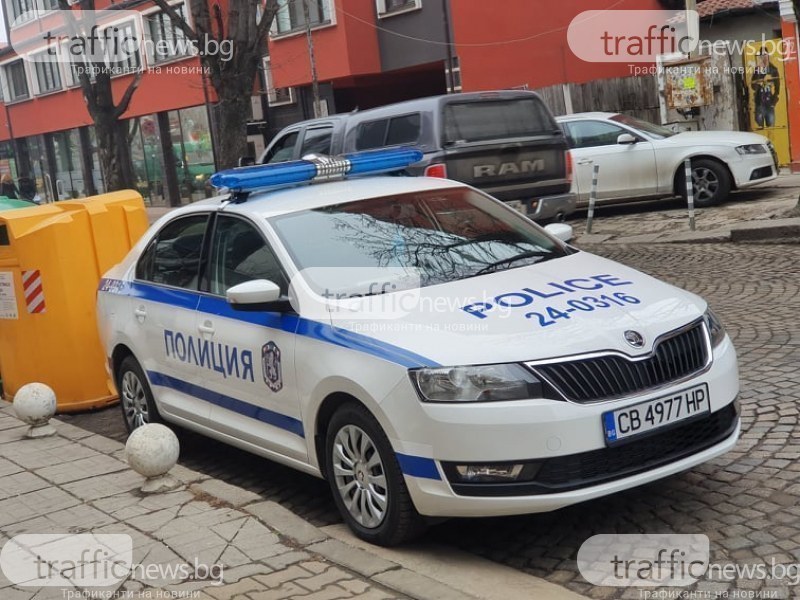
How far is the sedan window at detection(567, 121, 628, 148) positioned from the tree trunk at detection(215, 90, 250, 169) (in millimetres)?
5394

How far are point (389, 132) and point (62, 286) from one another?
548 centimetres

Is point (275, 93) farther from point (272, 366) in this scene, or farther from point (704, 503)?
point (704, 503)

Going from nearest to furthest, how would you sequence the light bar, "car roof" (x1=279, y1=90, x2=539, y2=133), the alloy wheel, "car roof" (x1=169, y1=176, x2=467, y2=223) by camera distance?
"car roof" (x1=169, y1=176, x2=467, y2=223), the light bar, the alloy wheel, "car roof" (x1=279, y1=90, x2=539, y2=133)

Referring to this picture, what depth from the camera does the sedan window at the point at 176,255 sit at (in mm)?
6105

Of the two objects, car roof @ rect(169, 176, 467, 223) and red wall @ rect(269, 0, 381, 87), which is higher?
red wall @ rect(269, 0, 381, 87)

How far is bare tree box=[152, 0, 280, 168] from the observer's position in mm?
13219

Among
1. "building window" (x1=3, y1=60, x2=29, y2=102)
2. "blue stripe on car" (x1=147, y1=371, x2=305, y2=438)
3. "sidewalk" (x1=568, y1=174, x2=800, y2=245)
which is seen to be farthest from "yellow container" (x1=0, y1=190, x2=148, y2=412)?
"building window" (x1=3, y1=60, x2=29, y2=102)

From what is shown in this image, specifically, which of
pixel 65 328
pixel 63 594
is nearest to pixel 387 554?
pixel 63 594

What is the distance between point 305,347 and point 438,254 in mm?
894

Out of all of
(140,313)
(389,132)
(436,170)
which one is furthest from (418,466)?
(389,132)

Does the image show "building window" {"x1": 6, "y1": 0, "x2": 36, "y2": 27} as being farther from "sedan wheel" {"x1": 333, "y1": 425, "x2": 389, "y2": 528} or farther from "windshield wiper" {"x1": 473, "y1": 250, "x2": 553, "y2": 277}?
"sedan wheel" {"x1": 333, "y1": 425, "x2": 389, "y2": 528}

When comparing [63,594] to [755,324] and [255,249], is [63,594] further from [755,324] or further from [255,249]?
[755,324]

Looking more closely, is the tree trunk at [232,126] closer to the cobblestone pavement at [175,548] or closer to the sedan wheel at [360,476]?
the cobblestone pavement at [175,548]

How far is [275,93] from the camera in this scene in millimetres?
29766
